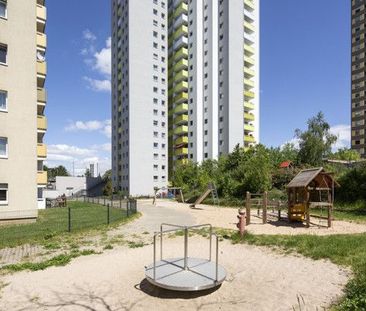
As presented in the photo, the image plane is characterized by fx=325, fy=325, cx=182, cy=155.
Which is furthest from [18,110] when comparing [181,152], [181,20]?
[181,20]

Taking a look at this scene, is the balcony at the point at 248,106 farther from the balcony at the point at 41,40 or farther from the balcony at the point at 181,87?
the balcony at the point at 41,40

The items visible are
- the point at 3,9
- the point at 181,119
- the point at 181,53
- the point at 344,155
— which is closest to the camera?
the point at 3,9

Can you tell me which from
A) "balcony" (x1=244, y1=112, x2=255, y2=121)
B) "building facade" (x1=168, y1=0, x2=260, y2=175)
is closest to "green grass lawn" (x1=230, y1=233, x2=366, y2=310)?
"building facade" (x1=168, y1=0, x2=260, y2=175)

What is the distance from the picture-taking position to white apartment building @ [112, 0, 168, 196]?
63.0 meters

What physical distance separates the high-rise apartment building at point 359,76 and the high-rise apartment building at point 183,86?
3548cm

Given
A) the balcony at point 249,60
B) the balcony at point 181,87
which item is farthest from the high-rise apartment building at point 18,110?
the balcony at point 249,60

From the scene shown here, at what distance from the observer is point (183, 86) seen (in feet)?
230

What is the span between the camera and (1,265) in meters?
9.72

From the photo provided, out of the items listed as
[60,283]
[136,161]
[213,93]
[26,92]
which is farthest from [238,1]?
[60,283]

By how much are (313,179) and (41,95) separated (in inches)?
884

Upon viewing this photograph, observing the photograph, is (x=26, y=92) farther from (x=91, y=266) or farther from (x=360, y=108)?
(x=360, y=108)

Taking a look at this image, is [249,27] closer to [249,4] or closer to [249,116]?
[249,4]

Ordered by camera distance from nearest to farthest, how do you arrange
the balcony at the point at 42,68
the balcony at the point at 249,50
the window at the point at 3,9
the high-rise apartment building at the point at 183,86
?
the window at the point at 3,9, the balcony at the point at 42,68, the high-rise apartment building at the point at 183,86, the balcony at the point at 249,50

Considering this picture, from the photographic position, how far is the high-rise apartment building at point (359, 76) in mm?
86625
